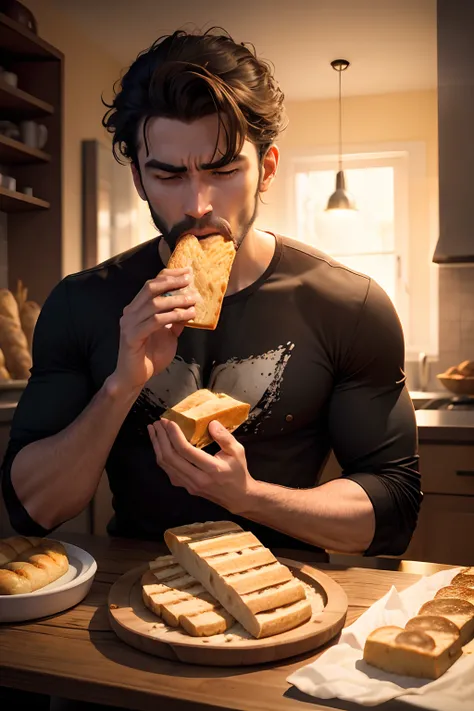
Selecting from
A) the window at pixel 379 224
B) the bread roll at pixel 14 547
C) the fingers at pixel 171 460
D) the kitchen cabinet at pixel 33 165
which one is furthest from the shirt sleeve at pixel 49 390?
the window at pixel 379 224

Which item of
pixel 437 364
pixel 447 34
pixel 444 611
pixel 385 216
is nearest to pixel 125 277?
pixel 444 611

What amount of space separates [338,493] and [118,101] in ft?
2.96

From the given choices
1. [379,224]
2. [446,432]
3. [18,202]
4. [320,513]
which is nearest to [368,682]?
[320,513]

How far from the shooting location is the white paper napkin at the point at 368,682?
715mm

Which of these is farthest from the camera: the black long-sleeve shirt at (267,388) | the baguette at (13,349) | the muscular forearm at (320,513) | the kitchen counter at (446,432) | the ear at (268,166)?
the baguette at (13,349)

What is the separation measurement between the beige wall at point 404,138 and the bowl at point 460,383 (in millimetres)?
1851

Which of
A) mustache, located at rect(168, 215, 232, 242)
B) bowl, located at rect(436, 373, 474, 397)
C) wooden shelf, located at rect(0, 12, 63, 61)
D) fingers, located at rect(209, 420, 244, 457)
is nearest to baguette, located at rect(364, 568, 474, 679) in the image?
fingers, located at rect(209, 420, 244, 457)

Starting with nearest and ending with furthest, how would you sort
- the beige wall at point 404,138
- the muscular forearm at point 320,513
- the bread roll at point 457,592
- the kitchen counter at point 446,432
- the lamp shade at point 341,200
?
the bread roll at point 457,592, the muscular forearm at point 320,513, the kitchen counter at point 446,432, the lamp shade at point 341,200, the beige wall at point 404,138

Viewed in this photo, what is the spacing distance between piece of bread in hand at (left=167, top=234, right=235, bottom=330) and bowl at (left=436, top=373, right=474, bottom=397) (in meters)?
2.60

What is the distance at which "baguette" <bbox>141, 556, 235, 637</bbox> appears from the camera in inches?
33.6

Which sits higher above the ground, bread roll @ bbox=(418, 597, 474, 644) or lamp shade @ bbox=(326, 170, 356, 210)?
lamp shade @ bbox=(326, 170, 356, 210)

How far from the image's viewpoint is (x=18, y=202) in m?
3.69

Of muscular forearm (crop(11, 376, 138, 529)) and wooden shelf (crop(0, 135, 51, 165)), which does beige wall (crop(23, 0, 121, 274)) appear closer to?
wooden shelf (crop(0, 135, 51, 165))

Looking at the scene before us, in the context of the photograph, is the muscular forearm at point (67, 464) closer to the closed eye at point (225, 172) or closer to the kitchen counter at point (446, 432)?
the closed eye at point (225, 172)
